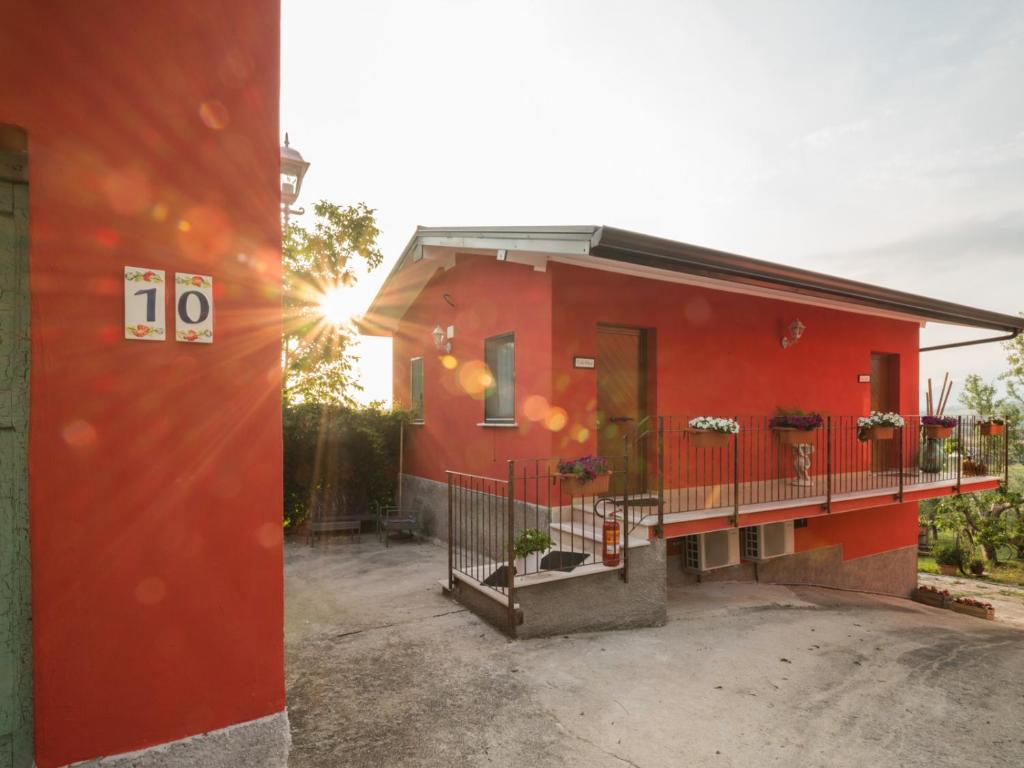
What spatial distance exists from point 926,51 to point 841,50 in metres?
1.34

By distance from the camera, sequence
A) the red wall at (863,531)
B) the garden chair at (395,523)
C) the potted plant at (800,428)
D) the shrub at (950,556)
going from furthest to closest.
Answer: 1. the shrub at (950,556)
2. the red wall at (863,531)
3. the garden chair at (395,523)
4. the potted plant at (800,428)

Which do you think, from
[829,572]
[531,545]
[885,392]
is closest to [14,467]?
[531,545]

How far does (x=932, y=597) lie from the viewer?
952 cm

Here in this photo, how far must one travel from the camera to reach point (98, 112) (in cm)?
222

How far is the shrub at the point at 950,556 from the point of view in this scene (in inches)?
606

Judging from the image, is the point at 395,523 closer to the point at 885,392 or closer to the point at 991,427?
the point at 885,392

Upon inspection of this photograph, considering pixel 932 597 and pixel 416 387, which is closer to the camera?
pixel 932 597

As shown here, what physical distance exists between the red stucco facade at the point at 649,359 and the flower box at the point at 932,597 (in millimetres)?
895

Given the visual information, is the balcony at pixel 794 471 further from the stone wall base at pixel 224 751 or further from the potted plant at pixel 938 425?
the stone wall base at pixel 224 751

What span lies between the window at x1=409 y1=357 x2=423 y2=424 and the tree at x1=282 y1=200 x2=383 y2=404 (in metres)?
1.25

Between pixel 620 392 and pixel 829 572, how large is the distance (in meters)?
5.13

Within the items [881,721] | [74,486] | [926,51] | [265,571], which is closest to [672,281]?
[926,51]

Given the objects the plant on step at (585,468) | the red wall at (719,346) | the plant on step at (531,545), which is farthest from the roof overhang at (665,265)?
the plant on step at (531,545)

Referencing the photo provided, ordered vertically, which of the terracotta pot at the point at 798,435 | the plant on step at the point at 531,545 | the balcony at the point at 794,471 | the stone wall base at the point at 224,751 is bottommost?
the stone wall base at the point at 224,751
